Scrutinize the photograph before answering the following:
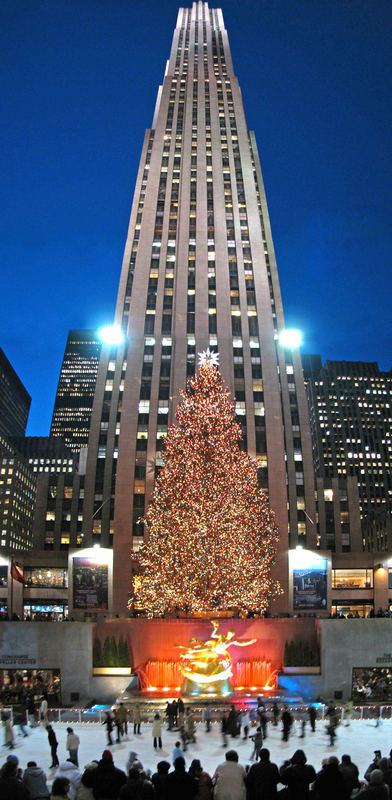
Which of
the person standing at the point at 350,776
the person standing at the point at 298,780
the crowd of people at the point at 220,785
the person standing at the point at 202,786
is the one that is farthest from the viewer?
the person standing at the point at 350,776

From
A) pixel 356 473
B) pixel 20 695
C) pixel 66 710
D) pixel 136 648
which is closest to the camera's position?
pixel 66 710

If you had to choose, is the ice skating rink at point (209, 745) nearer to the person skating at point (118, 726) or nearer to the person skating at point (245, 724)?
the person skating at point (118, 726)

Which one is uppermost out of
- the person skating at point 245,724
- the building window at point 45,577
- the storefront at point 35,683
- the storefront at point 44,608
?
the building window at point 45,577

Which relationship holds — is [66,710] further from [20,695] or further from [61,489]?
[61,489]

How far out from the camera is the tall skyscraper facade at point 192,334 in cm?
6300

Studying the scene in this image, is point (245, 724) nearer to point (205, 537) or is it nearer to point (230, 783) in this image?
point (230, 783)

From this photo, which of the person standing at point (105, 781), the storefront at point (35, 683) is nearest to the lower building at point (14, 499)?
the storefront at point (35, 683)

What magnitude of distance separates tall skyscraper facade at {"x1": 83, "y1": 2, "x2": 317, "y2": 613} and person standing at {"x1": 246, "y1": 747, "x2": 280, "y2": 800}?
47.5m

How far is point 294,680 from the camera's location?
33625 mm

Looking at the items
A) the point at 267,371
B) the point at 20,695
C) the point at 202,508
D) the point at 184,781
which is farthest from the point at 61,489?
the point at 184,781

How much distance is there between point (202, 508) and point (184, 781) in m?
29.9

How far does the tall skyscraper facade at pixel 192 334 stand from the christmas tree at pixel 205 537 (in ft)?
57.0

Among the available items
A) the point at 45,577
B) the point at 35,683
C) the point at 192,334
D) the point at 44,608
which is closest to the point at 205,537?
the point at 35,683

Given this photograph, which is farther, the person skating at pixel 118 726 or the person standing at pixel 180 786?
the person skating at pixel 118 726
